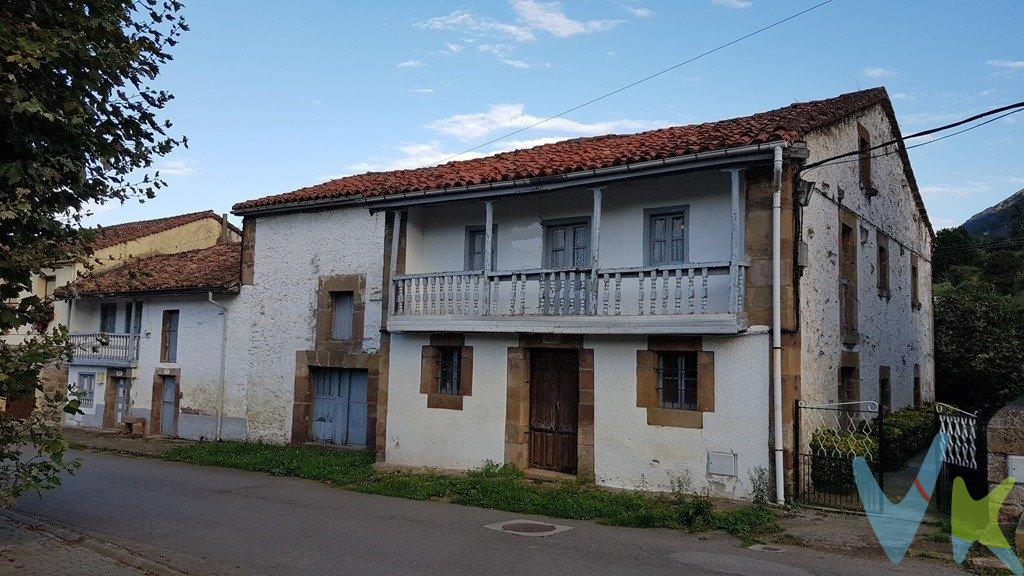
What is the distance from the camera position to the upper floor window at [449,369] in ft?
41.8

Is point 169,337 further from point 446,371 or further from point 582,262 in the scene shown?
point 582,262

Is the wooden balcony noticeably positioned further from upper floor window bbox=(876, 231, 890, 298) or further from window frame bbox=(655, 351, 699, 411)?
upper floor window bbox=(876, 231, 890, 298)

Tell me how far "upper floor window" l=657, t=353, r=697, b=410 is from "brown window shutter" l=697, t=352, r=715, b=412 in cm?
23

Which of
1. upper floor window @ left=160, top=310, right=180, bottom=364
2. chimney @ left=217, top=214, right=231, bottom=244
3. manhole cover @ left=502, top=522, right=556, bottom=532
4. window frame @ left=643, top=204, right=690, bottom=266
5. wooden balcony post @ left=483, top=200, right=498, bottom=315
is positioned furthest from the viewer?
chimney @ left=217, top=214, right=231, bottom=244

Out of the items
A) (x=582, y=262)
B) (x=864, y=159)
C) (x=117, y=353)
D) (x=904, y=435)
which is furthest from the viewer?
(x=117, y=353)

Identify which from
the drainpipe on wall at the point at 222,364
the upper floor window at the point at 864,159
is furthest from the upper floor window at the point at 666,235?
the drainpipe on wall at the point at 222,364

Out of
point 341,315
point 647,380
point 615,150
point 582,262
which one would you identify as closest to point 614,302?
point 647,380

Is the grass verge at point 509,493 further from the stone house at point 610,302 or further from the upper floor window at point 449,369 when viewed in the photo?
the upper floor window at point 449,369

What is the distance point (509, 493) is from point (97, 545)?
4968 millimetres

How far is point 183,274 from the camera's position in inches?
764

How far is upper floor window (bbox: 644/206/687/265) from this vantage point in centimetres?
1115

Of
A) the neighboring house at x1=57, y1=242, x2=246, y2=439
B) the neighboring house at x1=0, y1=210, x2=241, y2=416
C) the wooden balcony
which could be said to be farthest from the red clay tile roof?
the neighboring house at x1=0, y1=210, x2=241, y2=416

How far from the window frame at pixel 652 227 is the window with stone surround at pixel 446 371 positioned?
10.8 feet

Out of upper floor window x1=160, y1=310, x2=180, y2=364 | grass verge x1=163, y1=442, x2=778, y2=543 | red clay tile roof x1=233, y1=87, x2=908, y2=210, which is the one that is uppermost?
red clay tile roof x1=233, y1=87, x2=908, y2=210
